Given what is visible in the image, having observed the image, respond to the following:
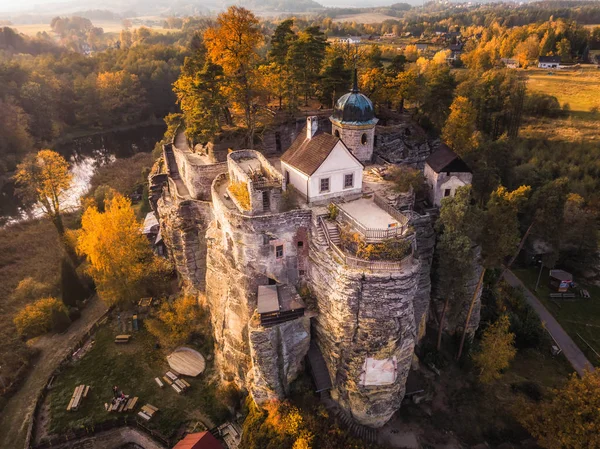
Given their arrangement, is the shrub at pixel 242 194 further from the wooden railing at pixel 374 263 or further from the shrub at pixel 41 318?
the shrub at pixel 41 318

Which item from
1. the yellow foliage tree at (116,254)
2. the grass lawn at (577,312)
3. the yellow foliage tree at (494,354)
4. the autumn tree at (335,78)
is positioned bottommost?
the grass lawn at (577,312)

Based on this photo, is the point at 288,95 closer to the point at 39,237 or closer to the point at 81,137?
the point at 39,237

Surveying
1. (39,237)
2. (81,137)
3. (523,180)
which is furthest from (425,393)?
(81,137)

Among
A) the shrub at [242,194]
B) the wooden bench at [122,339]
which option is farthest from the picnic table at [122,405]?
the shrub at [242,194]

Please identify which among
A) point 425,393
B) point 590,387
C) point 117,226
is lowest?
point 425,393

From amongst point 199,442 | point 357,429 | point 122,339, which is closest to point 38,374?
point 122,339

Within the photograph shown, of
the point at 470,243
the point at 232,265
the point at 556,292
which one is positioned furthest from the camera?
the point at 556,292

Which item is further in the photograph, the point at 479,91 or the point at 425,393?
the point at 479,91

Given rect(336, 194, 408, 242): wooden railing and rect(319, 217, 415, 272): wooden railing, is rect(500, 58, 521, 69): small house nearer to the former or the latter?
rect(336, 194, 408, 242): wooden railing
